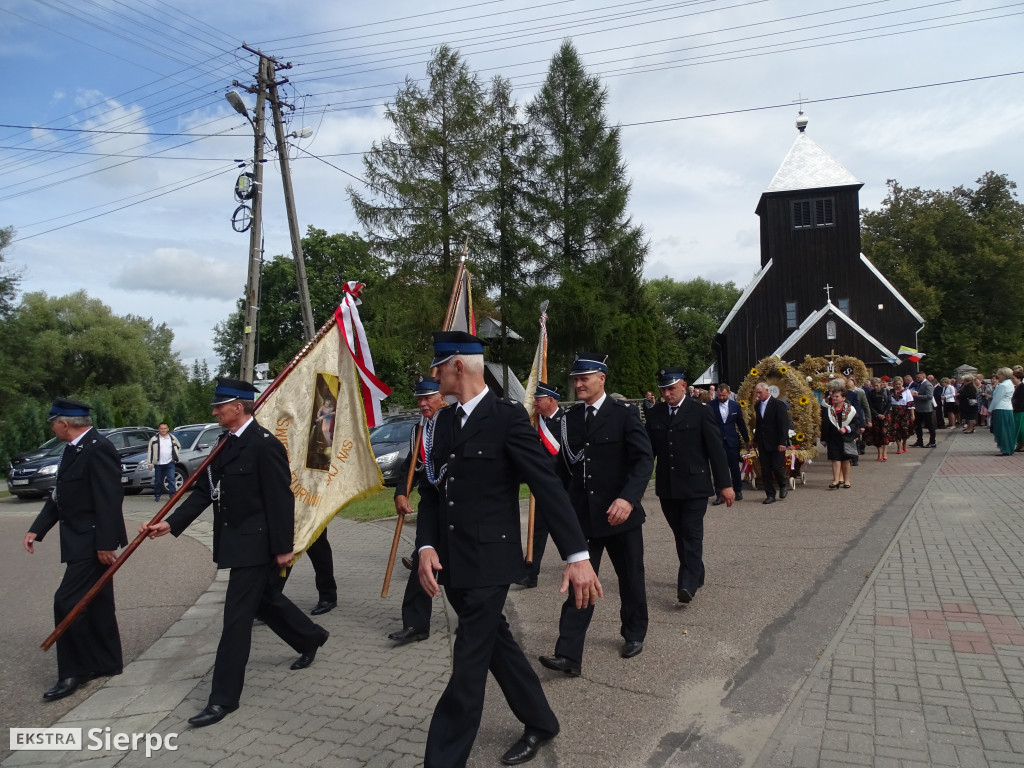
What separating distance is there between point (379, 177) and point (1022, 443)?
76.8 feet

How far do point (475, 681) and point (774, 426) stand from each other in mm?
10164

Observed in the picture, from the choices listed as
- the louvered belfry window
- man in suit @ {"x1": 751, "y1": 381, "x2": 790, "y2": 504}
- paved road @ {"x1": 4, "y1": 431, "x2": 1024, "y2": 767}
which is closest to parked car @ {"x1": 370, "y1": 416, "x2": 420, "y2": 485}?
man in suit @ {"x1": 751, "y1": 381, "x2": 790, "y2": 504}

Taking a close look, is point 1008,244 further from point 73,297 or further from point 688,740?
point 73,297

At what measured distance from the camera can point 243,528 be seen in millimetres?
4820

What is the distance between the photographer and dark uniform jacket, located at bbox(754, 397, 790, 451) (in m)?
12.5

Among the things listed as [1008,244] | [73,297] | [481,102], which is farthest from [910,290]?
[73,297]

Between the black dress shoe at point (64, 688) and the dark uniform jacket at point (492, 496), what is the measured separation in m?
3.16

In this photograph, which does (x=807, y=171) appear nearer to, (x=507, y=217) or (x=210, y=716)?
(x=507, y=217)

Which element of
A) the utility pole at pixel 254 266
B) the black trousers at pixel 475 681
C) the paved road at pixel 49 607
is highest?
the utility pole at pixel 254 266

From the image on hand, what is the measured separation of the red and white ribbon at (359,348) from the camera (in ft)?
22.1

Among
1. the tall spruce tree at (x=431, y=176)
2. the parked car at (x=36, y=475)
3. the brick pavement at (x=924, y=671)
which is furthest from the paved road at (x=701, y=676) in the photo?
the tall spruce tree at (x=431, y=176)

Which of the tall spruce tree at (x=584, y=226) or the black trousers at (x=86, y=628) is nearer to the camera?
the black trousers at (x=86, y=628)

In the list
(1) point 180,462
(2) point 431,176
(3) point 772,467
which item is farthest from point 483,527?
(2) point 431,176

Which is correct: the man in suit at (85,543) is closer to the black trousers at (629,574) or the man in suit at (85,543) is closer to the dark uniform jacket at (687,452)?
the black trousers at (629,574)
